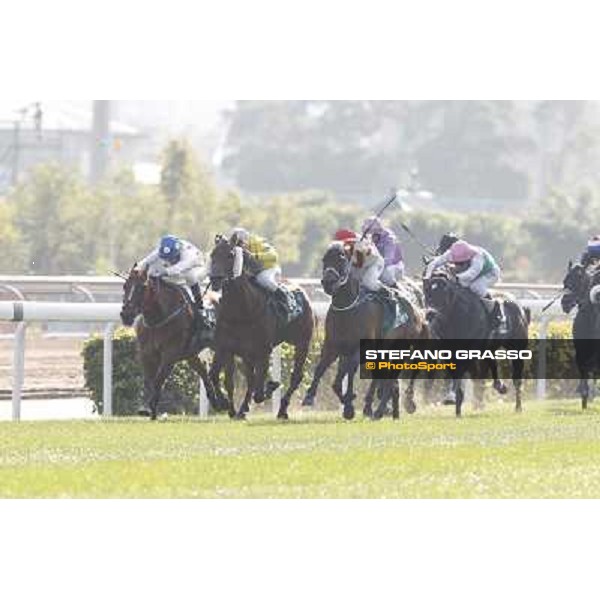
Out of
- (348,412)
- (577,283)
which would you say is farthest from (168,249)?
(577,283)

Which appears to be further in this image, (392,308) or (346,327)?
(392,308)

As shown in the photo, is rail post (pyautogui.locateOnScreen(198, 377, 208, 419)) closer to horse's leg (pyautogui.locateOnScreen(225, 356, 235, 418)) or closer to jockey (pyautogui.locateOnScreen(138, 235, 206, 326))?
horse's leg (pyautogui.locateOnScreen(225, 356, 235, 418))

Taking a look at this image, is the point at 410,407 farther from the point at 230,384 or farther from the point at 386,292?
the point at 230,384

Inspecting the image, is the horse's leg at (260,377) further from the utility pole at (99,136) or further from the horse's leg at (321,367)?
the utility pole at (99,136)

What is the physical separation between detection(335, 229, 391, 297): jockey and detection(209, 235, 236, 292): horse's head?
1034 millimetres

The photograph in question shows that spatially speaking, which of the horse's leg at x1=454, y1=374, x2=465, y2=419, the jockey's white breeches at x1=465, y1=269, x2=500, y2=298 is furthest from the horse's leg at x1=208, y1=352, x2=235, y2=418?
the jockey's white breeches at x1=465, y1=269, x2=500, y2=298

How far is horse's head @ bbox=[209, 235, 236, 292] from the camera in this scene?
15.8 m

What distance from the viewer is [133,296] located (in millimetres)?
16359

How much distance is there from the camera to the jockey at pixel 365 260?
16609 mm

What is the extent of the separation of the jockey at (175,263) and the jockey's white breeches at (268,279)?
56 centimetres

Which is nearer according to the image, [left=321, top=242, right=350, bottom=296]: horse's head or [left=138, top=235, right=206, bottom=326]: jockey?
[left=321, top=242, right=350, bottom=296]: horse's head

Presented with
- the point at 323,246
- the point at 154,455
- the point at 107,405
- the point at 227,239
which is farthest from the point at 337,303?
the point at 323,246

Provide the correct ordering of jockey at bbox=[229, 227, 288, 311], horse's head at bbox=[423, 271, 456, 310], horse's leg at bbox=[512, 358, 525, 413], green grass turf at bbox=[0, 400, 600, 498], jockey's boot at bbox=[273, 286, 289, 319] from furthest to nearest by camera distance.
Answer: horse's leg at bbox=[512, 358, 525, 413]
horse's head at bbox=[423, 271, 456, 310]
jockey's boot at bbox=[273, 286, 289, 319]
jockey at bbox=[229, 227, 288, 311]
green grass turf at bbox=[0, 400, 600, 498]

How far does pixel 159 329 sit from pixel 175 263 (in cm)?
51
